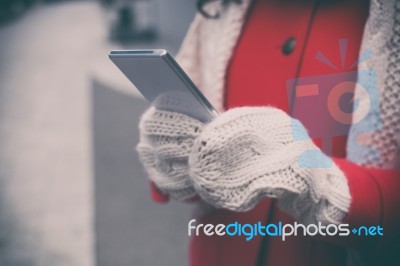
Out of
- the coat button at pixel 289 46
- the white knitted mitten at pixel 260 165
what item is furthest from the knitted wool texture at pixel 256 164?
the coat button at pixel 289 46

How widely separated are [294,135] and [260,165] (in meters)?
0.07

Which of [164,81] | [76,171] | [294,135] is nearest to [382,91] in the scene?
[294,135]

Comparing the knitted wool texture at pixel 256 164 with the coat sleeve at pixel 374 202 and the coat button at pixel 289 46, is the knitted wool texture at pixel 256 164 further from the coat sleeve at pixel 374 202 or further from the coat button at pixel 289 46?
the coat button at pixel 289 46

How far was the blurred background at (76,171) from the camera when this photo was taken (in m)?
2.02

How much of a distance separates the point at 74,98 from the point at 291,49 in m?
3.82

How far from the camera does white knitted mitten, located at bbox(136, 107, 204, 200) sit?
0.61m

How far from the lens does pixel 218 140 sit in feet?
1.81

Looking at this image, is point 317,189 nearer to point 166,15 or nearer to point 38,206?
point 38,206

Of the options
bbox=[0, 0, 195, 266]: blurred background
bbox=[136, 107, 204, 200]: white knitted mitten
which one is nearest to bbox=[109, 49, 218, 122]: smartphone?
bbox=[136, 107, 204, 200]: white knitted mitten

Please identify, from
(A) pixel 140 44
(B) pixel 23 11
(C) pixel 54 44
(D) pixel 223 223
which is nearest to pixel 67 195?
(D) pixel 223 223

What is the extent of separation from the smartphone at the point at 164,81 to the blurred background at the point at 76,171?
1.46 meters

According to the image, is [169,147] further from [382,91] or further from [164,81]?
[382,91]

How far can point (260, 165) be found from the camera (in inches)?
22.2

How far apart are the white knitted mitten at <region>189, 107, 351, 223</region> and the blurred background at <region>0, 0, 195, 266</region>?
145cm
